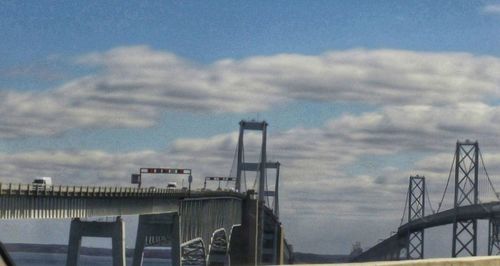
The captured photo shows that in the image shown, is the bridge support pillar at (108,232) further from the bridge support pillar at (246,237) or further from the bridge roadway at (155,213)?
the bridge support pillar at (246,237)

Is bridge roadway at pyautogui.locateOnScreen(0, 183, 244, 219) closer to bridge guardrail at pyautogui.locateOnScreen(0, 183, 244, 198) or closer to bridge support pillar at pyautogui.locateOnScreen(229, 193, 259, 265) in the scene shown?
bridge guardrail at pyautogui.locateOnScreen(0, 183, 244, 198)

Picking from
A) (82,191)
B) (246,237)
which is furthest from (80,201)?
(246,237)

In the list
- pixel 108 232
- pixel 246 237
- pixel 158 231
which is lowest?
pixel 108 232

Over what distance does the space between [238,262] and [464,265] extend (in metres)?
169

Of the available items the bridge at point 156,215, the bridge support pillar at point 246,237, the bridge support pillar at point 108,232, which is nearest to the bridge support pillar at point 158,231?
the bridge at point 156,215

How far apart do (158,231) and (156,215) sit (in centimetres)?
192

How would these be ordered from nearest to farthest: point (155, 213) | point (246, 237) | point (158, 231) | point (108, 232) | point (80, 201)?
point (80, 201) < point (108, 232) < point (155, 213) < point (158, 231) < point (246, 237)

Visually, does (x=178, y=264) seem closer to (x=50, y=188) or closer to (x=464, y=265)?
(x=50, y=188)

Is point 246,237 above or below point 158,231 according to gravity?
above

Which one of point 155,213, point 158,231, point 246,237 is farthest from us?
point 246,237

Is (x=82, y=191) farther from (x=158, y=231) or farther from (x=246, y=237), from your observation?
(x=246, y=237)

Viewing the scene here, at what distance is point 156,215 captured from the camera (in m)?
135

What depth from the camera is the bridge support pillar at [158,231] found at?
134 metres

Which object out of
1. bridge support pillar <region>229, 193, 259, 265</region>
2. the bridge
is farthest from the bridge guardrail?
bridge support pillar <region>229, 193, 259, 265</region>
